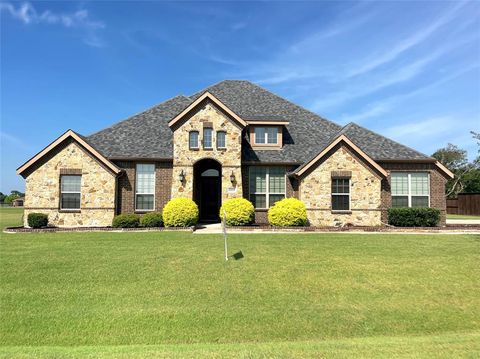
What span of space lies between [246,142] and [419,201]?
10935mm

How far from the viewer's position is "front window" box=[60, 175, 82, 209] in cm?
1884

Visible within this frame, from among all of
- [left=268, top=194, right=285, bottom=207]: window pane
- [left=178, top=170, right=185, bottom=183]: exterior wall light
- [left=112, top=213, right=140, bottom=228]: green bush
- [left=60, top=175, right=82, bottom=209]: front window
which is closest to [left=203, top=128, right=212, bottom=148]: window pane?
[left=178, top=170, right=185, bottom=183]: exterior wall light

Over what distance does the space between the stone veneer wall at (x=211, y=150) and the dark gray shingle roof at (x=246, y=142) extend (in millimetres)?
1036

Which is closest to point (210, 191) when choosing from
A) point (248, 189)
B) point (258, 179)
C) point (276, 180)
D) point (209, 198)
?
point (209, 198)

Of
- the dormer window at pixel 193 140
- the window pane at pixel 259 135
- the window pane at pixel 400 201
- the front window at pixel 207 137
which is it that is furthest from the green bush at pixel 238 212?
the window pane at pixel 400 201

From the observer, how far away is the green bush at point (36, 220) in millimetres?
17422

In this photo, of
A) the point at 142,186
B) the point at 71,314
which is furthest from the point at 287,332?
the point at 142,186

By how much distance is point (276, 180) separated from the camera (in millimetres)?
20406

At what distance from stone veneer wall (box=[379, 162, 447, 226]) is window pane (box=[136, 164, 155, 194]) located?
13.6m

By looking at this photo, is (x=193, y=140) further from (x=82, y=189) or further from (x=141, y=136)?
(x=82, y=189)

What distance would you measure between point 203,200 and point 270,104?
869cm

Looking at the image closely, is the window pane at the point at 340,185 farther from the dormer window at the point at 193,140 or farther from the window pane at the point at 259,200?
the dormer window at the point at 193,140

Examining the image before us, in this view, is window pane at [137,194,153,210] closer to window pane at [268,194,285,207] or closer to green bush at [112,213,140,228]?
green bush at [112,213,140,228]

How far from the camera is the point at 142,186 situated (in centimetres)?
1992
